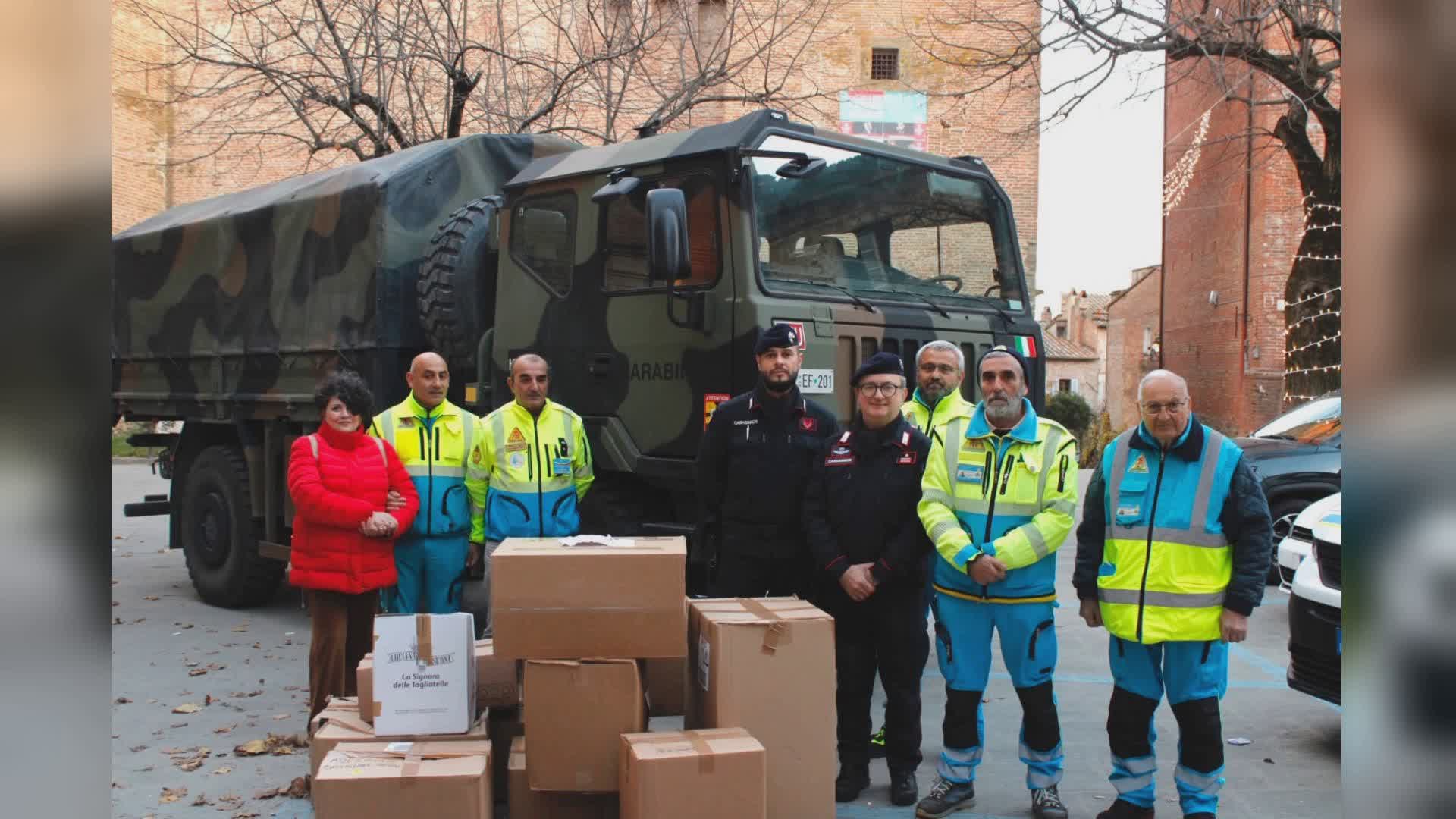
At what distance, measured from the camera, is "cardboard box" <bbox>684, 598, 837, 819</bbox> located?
3.90 metres

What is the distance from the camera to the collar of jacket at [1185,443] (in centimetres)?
400

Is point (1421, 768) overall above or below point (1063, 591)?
above

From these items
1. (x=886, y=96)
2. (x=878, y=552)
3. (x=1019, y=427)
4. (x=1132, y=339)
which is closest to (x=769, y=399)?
(x=878, y=552)

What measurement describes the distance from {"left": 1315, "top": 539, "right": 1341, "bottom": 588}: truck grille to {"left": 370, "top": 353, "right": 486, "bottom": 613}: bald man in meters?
3.70

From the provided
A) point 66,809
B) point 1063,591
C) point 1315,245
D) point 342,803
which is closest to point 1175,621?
point 342,803

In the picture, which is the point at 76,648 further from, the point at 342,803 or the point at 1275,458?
the point at 1275,458

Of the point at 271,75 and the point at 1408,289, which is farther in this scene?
the point at 271,75

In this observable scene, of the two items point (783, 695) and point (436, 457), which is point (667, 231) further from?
point (783, 695)

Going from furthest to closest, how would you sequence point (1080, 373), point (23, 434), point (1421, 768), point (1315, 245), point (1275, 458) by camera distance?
point (1080, 373), point (1315, 245), point (1275, 458), point (1421, 768), point (23, 434)

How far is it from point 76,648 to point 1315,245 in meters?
16.5

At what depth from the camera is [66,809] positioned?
0.89 m

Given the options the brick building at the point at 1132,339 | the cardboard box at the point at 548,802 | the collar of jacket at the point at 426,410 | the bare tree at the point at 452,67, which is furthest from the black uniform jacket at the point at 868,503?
the brick building at the point at 1132,339

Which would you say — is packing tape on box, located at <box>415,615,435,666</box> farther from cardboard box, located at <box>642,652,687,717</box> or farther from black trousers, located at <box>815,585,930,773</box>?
black trousers, located at <box>815,585,930,773</box>

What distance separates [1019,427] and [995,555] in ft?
1.61
